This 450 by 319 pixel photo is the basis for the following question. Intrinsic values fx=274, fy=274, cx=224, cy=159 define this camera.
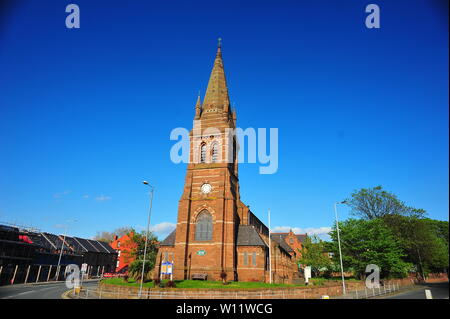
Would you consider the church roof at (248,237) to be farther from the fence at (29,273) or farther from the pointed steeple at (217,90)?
the fence at (29,273)

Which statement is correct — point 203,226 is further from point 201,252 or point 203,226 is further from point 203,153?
point 203,153

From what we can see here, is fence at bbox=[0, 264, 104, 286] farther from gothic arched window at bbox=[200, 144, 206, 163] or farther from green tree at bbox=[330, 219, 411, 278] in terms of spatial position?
green tree at bbox=[330, 219, 411, 278]

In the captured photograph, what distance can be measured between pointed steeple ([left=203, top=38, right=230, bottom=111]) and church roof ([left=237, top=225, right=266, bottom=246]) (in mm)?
19783

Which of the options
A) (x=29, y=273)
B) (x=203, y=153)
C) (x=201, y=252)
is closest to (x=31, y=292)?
(x=201, y=252)

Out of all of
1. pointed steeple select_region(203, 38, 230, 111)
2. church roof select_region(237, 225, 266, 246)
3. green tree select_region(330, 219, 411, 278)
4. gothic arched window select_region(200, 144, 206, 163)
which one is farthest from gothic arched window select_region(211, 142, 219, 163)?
green tree select_region(330, 219, 411, 278)

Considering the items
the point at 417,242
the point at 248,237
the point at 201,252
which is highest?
the point at 417,242

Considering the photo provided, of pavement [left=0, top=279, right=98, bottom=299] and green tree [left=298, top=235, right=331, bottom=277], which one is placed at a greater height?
green tree [left=298, top=235, right=331, bottom=277]

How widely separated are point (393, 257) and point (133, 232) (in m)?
40.6

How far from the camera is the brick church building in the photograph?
122 ft

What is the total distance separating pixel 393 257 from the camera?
42750 mm

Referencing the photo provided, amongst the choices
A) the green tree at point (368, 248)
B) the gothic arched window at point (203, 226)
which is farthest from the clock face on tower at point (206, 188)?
the green tree at point (368, 248)

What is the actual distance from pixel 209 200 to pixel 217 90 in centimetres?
2010

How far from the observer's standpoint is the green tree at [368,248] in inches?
1692

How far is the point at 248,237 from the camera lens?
40062 millimetres
